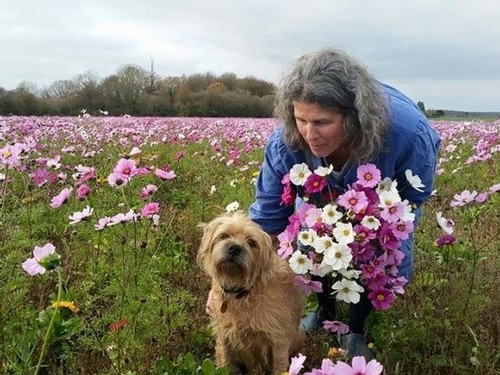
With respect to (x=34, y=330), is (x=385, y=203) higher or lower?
higher

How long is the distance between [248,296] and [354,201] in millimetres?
840

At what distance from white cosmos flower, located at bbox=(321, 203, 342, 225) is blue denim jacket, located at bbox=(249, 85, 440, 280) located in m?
0.72

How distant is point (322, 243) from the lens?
7.33ft

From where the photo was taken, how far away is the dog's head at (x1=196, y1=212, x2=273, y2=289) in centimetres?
280

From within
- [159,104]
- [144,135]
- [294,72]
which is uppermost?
[294,72]

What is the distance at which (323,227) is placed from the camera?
229 cm

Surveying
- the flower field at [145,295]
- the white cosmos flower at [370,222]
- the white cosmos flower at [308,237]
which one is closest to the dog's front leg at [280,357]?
the flower field at [145,295]

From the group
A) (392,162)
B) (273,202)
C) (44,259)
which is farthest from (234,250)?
(44,259)

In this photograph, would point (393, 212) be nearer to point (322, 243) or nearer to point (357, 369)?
point (322, 243)

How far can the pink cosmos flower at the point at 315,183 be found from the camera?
248cm

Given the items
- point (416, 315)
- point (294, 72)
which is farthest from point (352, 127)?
point (416, 315)

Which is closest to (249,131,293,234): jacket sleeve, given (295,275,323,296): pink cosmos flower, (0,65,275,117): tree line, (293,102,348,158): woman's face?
(293,102,348,158): woman's face

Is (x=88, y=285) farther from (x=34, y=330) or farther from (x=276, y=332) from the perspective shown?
(x=276, y=332)

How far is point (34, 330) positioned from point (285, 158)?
153 cm
